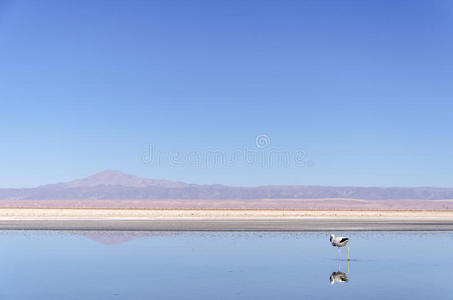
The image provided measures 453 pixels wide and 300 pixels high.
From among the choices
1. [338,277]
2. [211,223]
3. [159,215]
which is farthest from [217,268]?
[159,215]

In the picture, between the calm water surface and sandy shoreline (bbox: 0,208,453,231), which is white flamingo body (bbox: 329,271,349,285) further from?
sandy shoreline (bbox: 0,208,453,231)

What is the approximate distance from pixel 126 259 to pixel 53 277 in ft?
14.4

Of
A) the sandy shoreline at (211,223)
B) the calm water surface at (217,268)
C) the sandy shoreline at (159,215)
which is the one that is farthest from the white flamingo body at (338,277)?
the sandy shoreline at (159,215)

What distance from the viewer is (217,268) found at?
19906 millimetres

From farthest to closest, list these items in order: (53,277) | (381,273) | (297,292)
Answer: (381,273)
(53,277)
(297,292)

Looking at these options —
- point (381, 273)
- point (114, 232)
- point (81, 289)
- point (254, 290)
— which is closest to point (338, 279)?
point (381, 273)

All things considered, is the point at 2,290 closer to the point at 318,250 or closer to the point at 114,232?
the point at 318,250

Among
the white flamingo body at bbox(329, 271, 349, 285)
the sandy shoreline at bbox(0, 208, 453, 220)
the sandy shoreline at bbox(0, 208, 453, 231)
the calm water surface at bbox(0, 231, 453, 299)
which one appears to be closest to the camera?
the calm water surface at bbox(0, 231, 453, 299)

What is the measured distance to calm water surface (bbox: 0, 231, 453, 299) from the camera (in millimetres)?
15680

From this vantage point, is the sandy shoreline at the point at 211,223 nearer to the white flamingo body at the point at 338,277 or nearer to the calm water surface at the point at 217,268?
the calm water surface at the point at 217,268

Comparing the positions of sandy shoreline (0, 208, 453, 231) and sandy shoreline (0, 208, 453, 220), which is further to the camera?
sandy shoreline (0, 208, 453, 220)

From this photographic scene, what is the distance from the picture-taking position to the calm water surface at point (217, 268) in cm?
1568

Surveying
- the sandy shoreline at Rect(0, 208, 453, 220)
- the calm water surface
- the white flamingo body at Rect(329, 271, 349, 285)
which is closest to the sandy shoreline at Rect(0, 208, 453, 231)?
the sandy shoreline at Rect(0, 208, 453, 220)

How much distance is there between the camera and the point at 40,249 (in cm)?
2569
